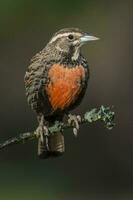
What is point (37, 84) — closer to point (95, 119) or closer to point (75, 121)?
point (75, 121)

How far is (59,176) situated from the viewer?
51.2ft

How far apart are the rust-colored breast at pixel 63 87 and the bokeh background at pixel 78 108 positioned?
5.06 m

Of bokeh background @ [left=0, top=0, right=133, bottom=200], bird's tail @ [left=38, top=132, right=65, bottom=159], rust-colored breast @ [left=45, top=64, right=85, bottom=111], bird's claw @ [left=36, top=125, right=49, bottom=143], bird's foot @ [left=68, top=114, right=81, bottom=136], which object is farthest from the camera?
bokeh background @ [left=0, top=0, right=133, bottom=200]

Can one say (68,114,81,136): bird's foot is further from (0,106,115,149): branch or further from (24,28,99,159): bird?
(0,106,115,149): branch

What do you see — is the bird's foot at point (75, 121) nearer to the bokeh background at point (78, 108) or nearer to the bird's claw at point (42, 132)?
the bird's claw at point (42, 132)

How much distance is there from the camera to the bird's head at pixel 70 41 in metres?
9.48

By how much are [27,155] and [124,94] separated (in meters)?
1.85

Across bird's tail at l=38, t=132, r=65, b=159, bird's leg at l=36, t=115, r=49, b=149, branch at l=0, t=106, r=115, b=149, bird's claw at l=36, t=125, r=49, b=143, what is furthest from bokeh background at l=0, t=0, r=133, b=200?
branch at l=0, t=106, r=115, b=149

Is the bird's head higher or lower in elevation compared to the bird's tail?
higher

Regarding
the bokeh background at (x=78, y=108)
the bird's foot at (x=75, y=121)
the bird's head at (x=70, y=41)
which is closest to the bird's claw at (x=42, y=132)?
the bird's foot at (x=75, y=121)

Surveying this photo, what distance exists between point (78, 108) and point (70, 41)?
21.5 feet

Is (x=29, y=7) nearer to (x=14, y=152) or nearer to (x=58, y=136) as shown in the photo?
(x=14, y=152)

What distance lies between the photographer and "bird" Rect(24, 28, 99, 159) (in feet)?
30.1

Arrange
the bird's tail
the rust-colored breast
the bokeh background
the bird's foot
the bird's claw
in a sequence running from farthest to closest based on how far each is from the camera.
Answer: the bokeh background → the bird's tail → the rust-colored breast → the bird's claw → the bird's foot
